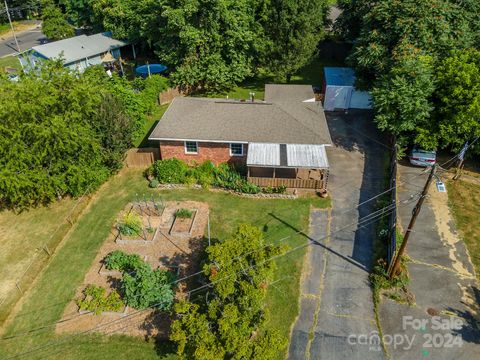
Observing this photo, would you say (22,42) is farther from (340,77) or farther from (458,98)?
(458,98)

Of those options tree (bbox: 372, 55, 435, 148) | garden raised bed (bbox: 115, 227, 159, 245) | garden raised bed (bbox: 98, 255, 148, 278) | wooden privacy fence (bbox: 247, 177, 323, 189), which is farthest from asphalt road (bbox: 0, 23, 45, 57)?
tree (bbox: 372, 55, 435, 148)

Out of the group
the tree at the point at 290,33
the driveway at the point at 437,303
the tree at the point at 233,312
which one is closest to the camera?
the tree at the point at 233,312

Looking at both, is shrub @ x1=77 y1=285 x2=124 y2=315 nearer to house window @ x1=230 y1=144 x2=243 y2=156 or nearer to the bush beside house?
the bush beside house

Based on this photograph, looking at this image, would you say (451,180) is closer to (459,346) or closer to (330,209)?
(330,209)

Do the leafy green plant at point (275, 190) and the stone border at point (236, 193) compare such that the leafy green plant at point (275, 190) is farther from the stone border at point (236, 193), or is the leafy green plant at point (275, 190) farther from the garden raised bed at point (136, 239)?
the garden raised bed at point (136, 239)

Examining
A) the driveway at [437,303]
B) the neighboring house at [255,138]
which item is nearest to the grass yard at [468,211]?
the driveway at [437,303]

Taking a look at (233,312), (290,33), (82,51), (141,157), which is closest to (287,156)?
(141,157)

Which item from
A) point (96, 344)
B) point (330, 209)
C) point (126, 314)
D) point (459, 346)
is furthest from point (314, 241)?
point (96, 344)

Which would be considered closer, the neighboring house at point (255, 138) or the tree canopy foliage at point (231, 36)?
the neighboring house at point (255, 138)
